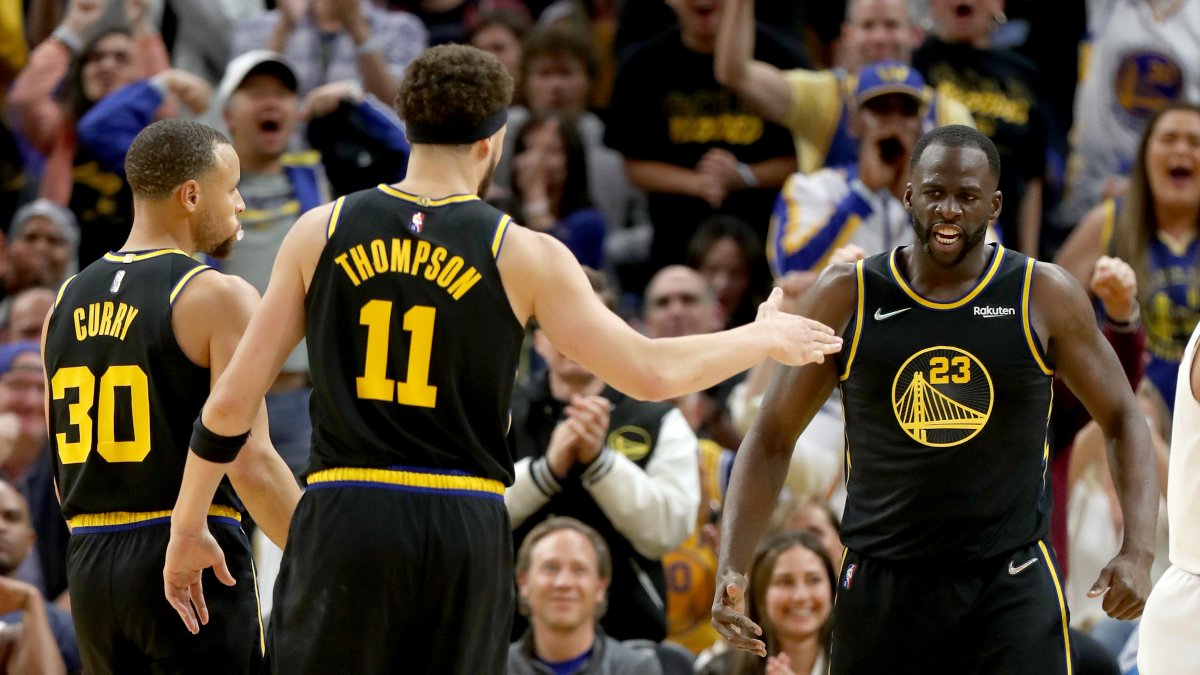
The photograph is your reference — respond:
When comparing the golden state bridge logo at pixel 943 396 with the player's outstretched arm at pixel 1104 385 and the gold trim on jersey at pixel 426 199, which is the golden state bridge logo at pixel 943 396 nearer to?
the player's outstretched arm at pixel 1104 385

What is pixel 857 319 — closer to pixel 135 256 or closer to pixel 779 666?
pixel 779 666

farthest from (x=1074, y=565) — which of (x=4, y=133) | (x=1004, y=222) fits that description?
(x=4, y=133)

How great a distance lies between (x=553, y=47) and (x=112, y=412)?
5.81m

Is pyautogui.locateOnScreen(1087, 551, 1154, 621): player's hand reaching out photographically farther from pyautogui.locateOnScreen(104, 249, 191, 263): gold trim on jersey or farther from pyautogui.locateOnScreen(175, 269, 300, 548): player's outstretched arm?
pyautogui.locateOnScreen(104, 249, 191, 263): gold trim on jersey

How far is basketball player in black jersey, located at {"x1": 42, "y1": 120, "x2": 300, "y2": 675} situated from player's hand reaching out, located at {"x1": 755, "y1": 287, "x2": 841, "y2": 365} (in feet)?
5.23

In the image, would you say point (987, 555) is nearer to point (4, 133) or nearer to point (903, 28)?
point (903, 28)

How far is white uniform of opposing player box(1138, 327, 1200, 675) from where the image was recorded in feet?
17.2

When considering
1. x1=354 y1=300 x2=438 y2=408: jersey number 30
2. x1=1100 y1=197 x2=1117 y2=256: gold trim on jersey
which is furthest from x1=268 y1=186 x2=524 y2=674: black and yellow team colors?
x1=1100 y1=197 x2=1117 y2=256: gold trim on jersey

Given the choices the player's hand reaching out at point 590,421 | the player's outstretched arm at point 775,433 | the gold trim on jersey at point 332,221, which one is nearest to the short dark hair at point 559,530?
the player's hand reaching out at point 590,421

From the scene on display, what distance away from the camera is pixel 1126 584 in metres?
5.25

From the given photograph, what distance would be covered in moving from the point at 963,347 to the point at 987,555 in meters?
0.62

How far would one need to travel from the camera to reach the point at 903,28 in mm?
9812

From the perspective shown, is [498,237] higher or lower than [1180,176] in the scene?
lower

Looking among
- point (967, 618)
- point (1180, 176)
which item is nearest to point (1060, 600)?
point (967, 618)
